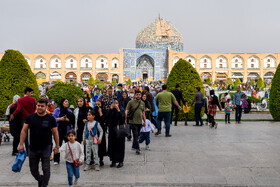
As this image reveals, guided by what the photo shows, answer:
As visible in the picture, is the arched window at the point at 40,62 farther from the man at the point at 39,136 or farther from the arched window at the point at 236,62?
the man at the point at 39,136

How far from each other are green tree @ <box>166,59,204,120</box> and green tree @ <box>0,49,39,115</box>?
440cm

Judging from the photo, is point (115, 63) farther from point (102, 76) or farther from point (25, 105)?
point (25, 105)

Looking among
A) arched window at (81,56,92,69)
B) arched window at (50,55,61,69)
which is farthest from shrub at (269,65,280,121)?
arched window at (50,55,61,69)

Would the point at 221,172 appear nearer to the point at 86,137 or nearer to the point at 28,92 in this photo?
the point at 86,137

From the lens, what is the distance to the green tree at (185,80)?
435 inches

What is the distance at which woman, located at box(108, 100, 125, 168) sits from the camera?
4.86 metres

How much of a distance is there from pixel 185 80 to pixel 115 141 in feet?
21.5

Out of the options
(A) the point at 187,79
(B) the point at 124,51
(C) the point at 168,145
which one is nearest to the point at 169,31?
(B) the point at 124,51

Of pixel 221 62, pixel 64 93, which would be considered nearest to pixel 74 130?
pixel 64 93

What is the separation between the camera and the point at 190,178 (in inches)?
168

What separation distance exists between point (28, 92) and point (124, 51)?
41901 millimetres

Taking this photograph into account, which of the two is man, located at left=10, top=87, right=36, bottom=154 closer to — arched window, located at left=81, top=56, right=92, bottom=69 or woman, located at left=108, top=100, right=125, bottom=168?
woman, located at left=108, top=100, right=125, bottom=168

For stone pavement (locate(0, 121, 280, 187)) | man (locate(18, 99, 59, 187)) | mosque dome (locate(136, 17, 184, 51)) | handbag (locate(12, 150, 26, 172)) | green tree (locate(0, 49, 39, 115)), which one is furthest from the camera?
mosque dome (locate(136, 17, 184, 51))

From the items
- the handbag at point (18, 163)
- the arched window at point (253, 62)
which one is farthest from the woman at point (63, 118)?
the arched window at point (253, 62)
